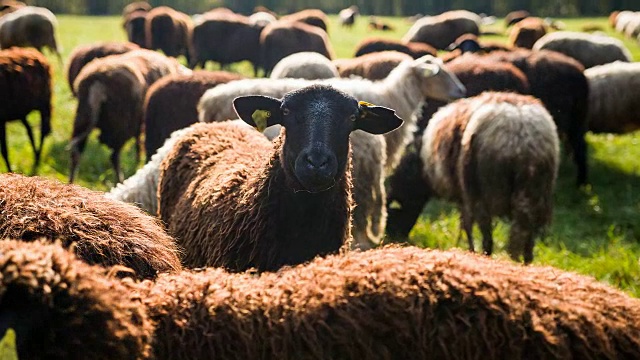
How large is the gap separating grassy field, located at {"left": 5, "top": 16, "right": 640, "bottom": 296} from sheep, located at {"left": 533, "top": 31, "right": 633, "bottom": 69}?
9.51 ft

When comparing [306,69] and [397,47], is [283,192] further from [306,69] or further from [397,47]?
[397,47]

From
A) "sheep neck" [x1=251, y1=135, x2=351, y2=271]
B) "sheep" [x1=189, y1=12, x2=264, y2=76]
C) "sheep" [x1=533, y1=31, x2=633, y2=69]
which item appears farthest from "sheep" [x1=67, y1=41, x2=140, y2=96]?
"sheep neck" [x1=251, y1=135, x2=351, y2=271]

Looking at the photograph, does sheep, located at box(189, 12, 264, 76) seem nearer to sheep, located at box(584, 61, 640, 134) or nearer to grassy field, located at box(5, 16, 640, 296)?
grassy field, located at box(5, 16, 640, 296)

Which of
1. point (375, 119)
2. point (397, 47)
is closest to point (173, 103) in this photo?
point (375, 119)

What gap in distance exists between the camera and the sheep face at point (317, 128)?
350 cm

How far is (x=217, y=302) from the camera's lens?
2.10 metres

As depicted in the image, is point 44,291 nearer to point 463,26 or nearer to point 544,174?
point 544,174

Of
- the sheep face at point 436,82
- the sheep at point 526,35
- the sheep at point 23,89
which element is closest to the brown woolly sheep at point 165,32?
the sheep at point 526,35

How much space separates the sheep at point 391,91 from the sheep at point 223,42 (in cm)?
1151

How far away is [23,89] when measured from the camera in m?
8.63

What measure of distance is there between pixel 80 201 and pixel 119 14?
50364mm

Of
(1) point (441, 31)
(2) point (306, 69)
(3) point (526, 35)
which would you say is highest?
(2) point (306, 69)

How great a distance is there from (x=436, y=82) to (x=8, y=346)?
23.2ft

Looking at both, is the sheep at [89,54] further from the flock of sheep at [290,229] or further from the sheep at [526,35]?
the sheep at [526,35]
